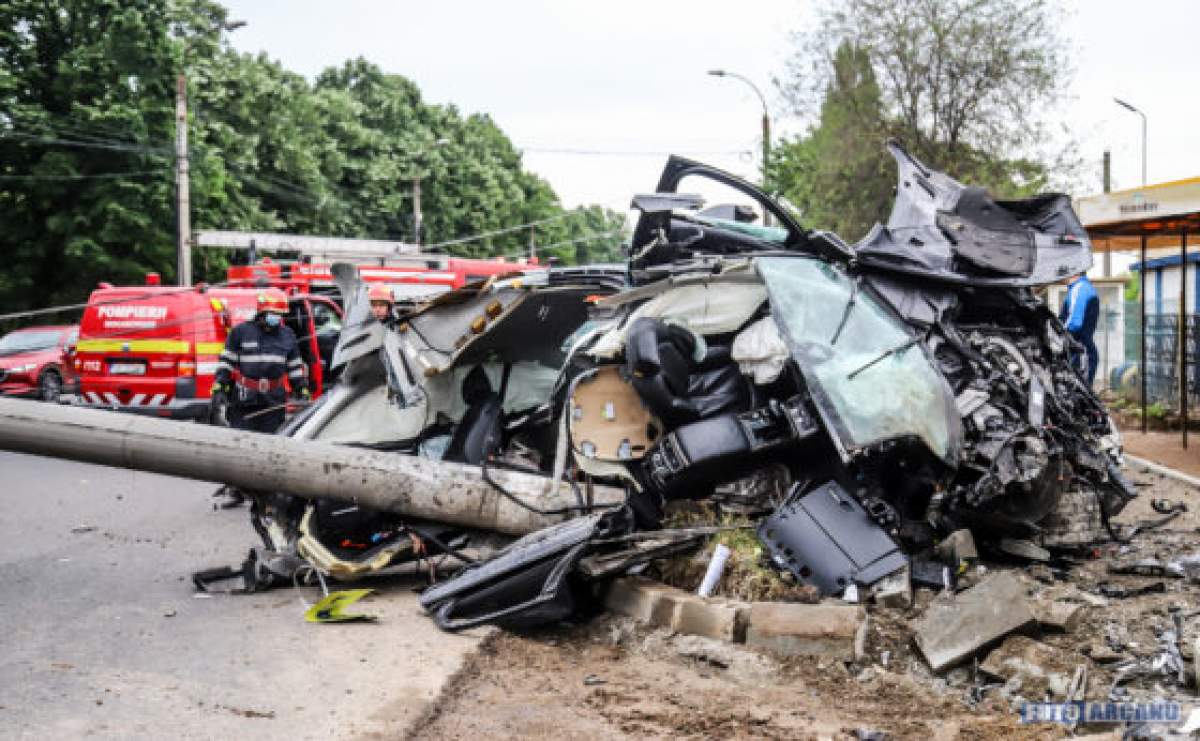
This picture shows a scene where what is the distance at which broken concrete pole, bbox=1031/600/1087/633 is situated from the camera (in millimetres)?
4828

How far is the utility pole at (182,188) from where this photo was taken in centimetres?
2442

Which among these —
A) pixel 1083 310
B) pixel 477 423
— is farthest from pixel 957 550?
pixel 1083 310

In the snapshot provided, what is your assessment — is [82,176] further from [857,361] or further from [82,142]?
[857,361]

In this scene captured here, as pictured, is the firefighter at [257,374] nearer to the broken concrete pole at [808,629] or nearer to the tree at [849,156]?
the broken concrete pole at [808,629]

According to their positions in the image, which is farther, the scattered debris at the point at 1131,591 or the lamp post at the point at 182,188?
the lamp post at the point at 182,188

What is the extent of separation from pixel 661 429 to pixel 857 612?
1.74 meters

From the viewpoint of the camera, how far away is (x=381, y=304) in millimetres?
8273

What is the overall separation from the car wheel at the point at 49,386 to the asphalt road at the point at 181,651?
34.2 feet

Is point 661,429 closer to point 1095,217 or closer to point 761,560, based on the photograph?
point 761,560

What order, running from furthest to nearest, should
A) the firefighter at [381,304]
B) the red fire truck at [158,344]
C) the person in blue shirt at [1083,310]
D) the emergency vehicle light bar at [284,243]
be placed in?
the emergency vehicle light bar at [284,243]
the red fire truck at [158,344]
the person in blue shirt at [1083,310]
the firefighter at [381,304]

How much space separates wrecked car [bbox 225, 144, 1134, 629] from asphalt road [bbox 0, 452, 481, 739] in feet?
1.86

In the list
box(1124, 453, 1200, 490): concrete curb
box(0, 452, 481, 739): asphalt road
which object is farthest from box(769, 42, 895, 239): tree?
box(0, 452, 481, 739): asphalt road

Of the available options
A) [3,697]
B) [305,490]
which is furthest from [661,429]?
[3,697]

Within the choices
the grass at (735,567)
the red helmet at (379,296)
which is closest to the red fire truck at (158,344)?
the red helmet at (379,296)
